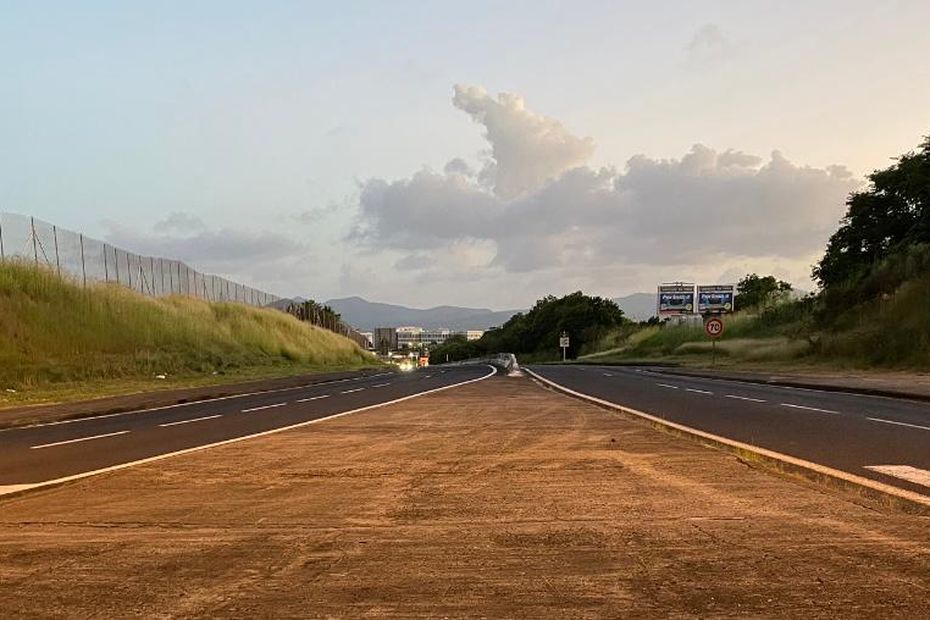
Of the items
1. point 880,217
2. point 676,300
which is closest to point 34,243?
point 880,217

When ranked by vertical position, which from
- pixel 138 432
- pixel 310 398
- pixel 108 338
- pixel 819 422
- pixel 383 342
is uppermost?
pixel 108 338

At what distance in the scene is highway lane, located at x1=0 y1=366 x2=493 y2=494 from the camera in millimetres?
11492

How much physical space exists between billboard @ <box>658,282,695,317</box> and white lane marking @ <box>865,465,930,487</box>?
8457 centimetres

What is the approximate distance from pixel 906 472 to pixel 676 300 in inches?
3376

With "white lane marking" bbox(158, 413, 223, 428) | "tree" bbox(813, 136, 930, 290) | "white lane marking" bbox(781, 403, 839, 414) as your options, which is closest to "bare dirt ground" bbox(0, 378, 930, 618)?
"white lane marking" bbox(158, 413, 223, 428)

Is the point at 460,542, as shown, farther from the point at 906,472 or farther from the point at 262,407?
the point at 262,407

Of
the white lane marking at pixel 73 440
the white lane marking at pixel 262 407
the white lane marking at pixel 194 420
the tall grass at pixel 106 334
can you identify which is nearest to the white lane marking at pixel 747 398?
the white lane marking at pixel 262 407

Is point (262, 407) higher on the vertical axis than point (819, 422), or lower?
higher

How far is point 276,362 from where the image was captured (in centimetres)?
6091

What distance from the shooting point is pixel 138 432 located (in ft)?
52.6

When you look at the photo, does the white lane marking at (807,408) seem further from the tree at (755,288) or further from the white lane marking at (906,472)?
the tree at (755,288)

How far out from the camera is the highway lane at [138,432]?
11.5 meters

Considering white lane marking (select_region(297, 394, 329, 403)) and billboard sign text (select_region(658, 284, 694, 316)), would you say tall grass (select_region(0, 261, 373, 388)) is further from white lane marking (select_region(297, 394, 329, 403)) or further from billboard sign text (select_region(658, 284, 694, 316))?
billboard sign text (select_region(658, 284, 694, 316))

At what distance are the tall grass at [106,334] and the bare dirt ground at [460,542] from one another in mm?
26442
